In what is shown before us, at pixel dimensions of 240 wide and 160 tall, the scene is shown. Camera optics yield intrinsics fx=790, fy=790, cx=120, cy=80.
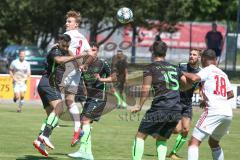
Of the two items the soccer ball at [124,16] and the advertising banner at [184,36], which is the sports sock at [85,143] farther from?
the advertising banner at [184,36]

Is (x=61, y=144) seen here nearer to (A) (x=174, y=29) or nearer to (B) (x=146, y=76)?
(B) (x=146, y=76)

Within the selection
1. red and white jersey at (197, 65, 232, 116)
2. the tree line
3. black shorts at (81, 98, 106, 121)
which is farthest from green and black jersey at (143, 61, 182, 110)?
the tree line

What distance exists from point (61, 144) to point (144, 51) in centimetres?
4336

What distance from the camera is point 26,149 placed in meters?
15.2

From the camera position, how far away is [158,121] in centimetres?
1220

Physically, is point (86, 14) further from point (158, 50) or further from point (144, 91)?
point (144, 91)

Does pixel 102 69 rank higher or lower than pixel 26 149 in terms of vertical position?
higher

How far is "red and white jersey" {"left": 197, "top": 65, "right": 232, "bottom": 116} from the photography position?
39.9 feet

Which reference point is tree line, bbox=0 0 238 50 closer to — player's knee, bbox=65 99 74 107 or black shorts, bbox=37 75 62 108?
player's knee, bbox=65 99 74 107

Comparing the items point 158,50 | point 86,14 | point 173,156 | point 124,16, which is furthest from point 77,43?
point 86,14

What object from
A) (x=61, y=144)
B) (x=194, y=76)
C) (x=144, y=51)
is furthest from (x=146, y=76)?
(x=144, y=51)

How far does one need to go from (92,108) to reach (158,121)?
2614 millimetres

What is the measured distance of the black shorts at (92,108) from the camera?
1454cm

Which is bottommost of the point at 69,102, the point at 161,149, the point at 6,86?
the point at 6,86
